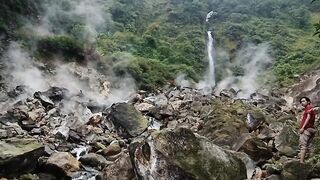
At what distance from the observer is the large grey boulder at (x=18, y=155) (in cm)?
1101

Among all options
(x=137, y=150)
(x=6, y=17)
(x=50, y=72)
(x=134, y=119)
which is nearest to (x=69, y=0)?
(x=6, y=17)

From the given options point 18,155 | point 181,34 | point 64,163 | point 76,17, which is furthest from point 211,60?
point 18,155

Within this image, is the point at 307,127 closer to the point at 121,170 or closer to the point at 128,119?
the point at 121,170

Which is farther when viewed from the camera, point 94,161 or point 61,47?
point 61,47

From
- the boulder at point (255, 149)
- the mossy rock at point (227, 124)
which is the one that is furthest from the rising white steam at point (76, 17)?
the boulder at point (255, 149)

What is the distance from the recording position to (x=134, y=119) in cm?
1825

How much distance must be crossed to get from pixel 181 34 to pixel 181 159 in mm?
44522

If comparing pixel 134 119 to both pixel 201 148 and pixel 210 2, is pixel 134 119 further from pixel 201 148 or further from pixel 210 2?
pixel 210 2

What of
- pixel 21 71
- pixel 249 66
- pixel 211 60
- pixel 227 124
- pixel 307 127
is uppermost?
pixel 211 60

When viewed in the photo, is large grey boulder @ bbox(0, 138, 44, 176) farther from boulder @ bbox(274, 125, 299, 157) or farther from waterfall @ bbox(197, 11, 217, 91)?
waterfall @ bbox(197, 11, 217, 91)

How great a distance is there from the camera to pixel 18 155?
11.2 metres

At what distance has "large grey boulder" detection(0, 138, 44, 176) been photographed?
11.0 m

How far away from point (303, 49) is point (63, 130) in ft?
125

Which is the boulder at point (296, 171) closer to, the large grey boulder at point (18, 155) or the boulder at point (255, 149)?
the boulder at point (255, 149)
